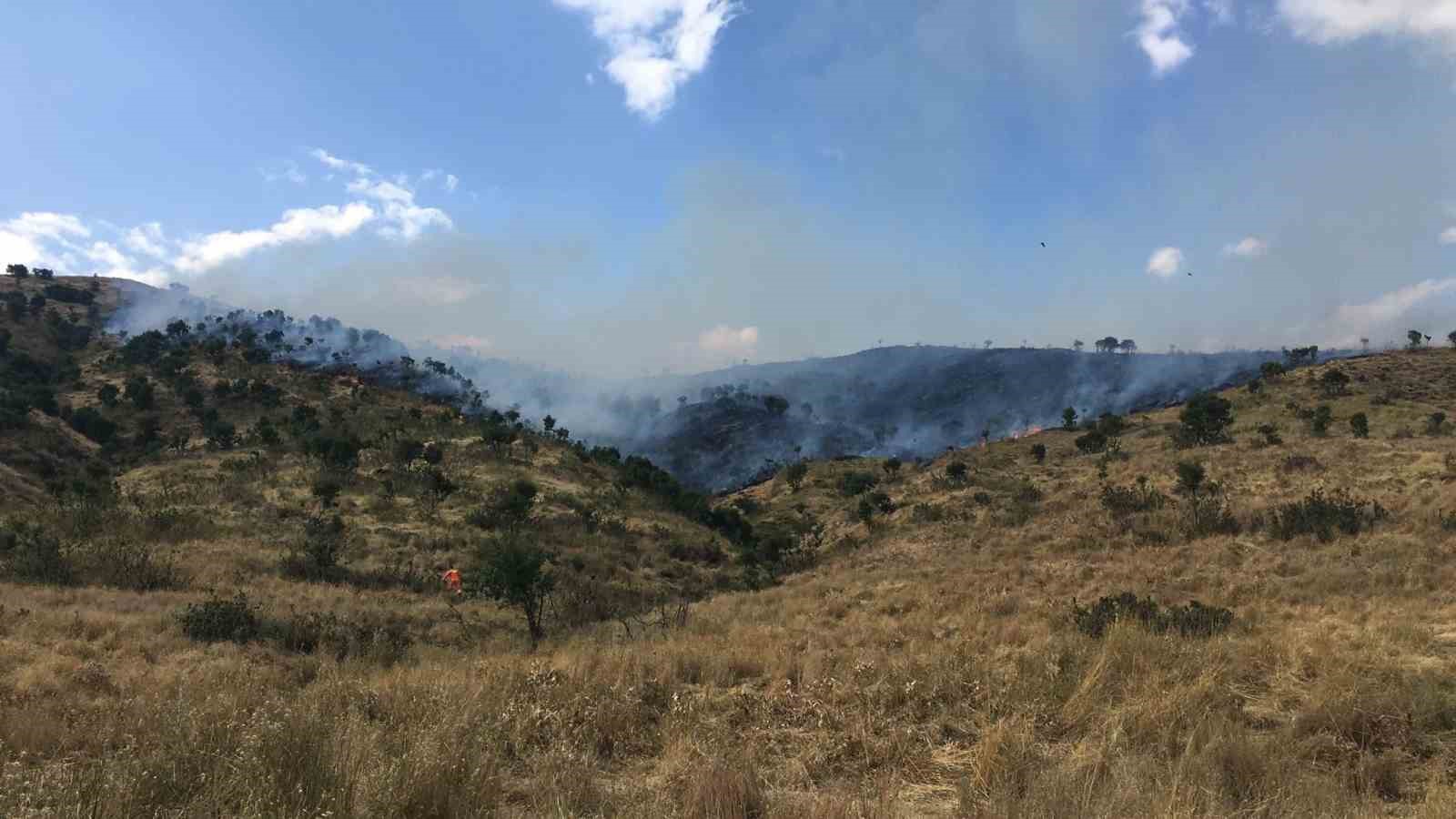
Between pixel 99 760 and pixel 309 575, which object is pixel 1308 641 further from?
pixel 309 575

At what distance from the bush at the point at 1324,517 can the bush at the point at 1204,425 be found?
69.6ft

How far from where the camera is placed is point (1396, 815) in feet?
13.6

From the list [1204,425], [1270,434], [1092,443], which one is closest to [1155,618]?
[1270,434]

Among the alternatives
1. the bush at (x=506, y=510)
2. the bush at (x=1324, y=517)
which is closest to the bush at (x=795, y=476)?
the bush at (x=506, y=510)

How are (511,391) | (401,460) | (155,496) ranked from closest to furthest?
(155,496)
(401,460)
(511,391)

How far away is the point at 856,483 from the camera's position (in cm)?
5059

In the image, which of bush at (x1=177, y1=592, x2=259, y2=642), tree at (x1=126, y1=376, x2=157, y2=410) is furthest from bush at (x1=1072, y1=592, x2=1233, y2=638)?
tree at (x1=126, y1=376, x2=157, y2=410)

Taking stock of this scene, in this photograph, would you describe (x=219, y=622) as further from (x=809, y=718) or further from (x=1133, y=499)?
(x=1133, y=499)

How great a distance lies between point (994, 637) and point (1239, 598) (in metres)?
6.53

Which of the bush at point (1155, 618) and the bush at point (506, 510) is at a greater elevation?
the bush at point (1155, 618)

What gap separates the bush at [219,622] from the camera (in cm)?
1429

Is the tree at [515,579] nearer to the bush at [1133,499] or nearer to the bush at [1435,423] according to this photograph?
the bush at [1133,499]

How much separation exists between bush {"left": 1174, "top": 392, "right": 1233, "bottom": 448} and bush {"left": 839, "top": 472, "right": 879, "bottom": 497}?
18832mm

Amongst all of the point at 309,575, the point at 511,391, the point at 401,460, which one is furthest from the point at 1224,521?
the point at 511,391
